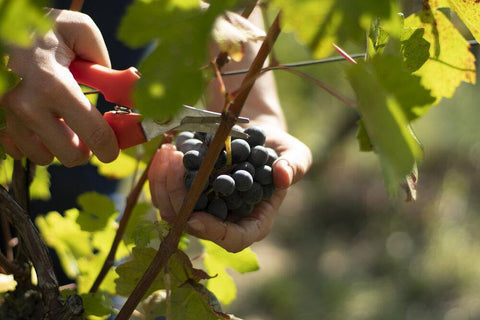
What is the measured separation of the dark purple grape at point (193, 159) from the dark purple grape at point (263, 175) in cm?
7

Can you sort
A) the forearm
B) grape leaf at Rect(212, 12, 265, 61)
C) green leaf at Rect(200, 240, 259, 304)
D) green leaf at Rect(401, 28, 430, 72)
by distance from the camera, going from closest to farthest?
grape leaf at Rect(212, 12, 265, 61) → green leaf at Rect(401, 28, 430, 72) → green leaf at Rect(200, 240, 259, 304) → the forearm

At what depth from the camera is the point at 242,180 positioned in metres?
0.64

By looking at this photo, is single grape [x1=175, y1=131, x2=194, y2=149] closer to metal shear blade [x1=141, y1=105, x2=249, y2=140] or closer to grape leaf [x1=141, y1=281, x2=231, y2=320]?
metal shear blade [x1=141, y1=105, x2=249, y2=140]

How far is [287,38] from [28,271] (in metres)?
3.47

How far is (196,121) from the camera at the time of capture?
64cm

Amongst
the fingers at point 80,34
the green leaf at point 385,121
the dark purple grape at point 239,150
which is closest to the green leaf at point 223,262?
the dark purple grape at point 239,150

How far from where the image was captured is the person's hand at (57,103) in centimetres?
54

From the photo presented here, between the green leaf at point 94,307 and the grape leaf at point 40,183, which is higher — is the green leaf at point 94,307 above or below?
above

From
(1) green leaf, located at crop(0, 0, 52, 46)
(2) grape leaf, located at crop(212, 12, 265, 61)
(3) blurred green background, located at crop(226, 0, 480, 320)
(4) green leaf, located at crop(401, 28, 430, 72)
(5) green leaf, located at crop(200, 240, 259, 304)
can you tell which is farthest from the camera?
(3) blurred green background, located at crop(226, 0, 480, 320)

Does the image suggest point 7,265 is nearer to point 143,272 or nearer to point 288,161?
point 143,272

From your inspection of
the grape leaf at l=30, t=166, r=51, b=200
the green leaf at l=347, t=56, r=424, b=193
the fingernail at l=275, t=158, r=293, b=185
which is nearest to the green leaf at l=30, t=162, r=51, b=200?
the grape leaf at l=30, t=166, r=51, b=200

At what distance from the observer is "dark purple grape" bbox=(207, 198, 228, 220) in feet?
2.19

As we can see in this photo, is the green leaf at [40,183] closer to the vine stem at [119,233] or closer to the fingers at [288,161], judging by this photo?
the vine stem at [119,233]

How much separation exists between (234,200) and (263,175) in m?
0.04
